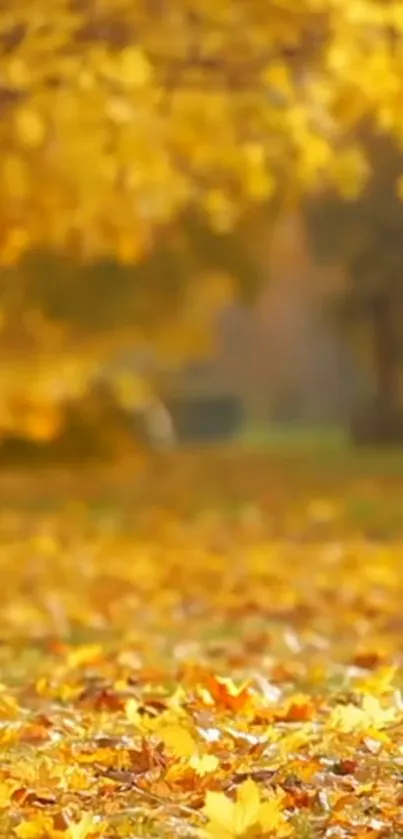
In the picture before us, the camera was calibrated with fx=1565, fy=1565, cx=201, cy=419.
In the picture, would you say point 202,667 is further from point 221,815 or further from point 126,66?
point 221,815

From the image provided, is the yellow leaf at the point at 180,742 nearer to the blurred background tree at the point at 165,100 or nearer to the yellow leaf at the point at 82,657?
the yellow leaf at the point at 82,657

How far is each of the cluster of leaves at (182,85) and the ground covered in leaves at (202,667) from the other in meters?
2.26

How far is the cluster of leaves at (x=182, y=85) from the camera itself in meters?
6.34

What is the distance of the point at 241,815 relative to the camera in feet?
13.0

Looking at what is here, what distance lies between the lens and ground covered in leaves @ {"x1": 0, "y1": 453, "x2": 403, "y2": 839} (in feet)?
14.1

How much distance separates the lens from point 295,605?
29.7 ft

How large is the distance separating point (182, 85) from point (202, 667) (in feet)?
8.40

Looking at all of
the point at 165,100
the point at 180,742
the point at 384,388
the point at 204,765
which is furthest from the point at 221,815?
the point at 384,388

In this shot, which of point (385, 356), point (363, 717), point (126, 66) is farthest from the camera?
point (385, 356)

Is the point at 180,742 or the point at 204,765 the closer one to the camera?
the point at 204,765

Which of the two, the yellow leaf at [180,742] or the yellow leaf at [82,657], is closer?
the yellow leaf at [180,742]

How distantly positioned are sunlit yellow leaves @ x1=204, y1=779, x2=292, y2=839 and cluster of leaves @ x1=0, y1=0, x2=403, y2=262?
3.28 meters

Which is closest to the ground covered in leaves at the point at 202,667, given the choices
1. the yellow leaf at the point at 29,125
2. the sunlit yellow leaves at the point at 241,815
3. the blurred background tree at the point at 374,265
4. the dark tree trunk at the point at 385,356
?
the sunlit yellow leaves at the point at 241,815

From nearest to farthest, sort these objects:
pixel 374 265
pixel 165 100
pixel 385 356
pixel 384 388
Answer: pixel 165 100 → pixel 374 265 → pixel 385 356 → pixel 384 388
